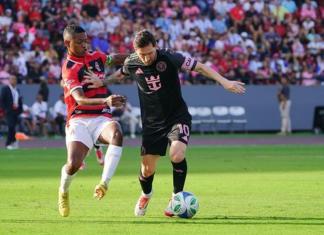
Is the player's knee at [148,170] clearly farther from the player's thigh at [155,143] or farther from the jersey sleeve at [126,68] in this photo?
the jersey sleeve at [126,68]

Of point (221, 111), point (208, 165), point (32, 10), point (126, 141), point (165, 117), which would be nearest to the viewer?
point (165, 117)

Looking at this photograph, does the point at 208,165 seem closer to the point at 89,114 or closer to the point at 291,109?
the point at 89,114

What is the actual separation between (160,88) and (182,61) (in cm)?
50

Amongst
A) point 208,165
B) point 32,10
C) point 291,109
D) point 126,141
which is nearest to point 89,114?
point 208,165

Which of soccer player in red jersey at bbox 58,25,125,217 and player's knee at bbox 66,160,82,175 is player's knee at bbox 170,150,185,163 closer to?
soccer player in red jersey at bbox 58,25,125,217

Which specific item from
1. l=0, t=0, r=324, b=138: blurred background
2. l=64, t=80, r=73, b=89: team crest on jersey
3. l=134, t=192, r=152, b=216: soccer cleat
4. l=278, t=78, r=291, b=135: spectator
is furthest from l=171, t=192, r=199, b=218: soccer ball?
l=278, t=78, r=291, b=135: spectator

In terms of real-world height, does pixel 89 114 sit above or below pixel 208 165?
above

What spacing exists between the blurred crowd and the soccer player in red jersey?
25263 millimetres

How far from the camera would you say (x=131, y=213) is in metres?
13.8

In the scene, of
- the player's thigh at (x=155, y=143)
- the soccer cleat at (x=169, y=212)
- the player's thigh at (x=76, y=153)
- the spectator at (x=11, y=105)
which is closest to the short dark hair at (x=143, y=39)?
the player's thigh at (x=155, y=143)

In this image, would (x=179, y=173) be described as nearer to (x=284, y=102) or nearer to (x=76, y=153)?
(x=76, y=153)

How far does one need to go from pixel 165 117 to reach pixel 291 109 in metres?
31.3

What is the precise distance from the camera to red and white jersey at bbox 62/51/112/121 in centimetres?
1363

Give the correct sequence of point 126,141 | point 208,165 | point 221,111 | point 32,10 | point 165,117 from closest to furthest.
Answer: point 165,117, point 208,165, point 126,141, point 32,10, point 221,111
